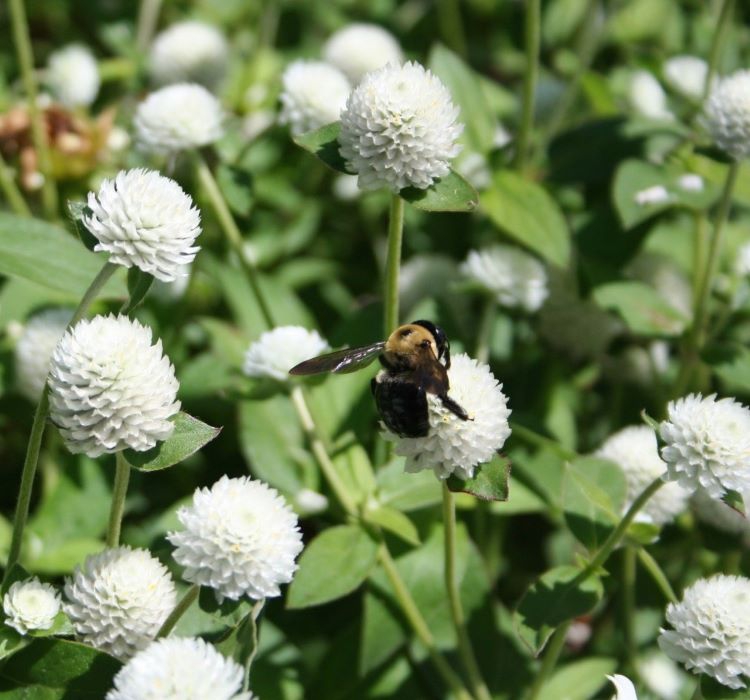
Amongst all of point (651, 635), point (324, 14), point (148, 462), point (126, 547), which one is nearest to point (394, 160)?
point (148, 462)

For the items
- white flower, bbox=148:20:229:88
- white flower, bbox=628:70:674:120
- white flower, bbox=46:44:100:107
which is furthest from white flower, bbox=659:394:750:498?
white flower, bbox=46:44:100:107

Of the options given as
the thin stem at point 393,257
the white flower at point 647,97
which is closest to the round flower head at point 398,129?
the thin stem at point 393,257

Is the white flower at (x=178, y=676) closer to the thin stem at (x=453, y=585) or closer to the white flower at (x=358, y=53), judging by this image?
the thin stem at (x=453, y=585)

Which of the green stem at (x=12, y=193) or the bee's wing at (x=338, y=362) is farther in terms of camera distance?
the green stem at (x=12, y=193)

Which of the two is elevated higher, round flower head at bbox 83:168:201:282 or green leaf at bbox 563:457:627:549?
round flower head at bbox 83:168:201:282

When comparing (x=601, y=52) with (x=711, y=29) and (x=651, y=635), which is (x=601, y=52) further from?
(x=651, y=635)

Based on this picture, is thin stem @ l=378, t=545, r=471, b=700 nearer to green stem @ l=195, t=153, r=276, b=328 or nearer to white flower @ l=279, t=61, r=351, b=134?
green stem @ l=195, t=153, r=276, b=328
